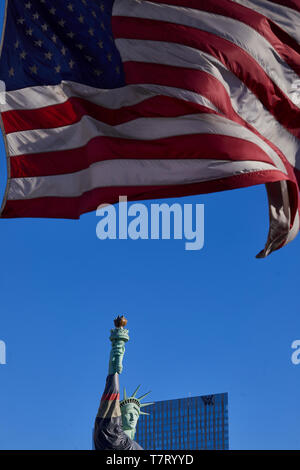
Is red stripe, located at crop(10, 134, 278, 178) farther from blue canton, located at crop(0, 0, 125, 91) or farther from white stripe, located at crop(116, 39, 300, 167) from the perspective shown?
blue canton, located at crop(0, 0, 125, 91)

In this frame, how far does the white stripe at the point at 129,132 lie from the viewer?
15.1 m

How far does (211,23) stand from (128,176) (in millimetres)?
2946

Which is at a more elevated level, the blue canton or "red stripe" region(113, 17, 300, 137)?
the blue canton

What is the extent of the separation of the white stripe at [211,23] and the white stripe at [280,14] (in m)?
0.52

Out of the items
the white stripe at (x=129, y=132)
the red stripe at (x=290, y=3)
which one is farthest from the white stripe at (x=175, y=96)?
the red stripe at (x=290, y=3)

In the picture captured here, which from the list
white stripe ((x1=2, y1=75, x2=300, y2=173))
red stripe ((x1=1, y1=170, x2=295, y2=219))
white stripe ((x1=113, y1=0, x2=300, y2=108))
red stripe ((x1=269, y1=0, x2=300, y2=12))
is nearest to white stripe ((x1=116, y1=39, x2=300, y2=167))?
white stripe ((x1=2, y1=75, x2=300, y2=173))

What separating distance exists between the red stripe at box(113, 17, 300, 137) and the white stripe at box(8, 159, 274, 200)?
128cm

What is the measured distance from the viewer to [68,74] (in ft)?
53.9

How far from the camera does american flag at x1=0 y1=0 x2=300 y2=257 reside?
1525cm

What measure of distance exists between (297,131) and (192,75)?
232cm

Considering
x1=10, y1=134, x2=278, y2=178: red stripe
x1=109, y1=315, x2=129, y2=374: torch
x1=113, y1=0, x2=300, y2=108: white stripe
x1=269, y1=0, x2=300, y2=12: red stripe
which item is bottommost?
x1=10, y1=134, x2=278, y2=178: red stripe

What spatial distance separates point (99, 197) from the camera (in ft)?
50.8

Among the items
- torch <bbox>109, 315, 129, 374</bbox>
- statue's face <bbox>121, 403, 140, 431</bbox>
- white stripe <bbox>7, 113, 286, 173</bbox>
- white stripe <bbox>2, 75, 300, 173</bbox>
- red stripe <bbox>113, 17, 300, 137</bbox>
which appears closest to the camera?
white stripe <bbox>7, 113, 286, 173</bbox>
